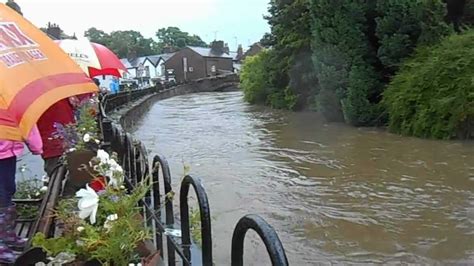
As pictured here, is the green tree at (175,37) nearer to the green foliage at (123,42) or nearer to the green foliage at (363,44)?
the green foliage at (123,42)

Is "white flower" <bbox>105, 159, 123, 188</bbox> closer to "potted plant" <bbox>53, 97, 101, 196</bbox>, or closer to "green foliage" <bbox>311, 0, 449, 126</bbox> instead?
"potted plant" <bbox>53, 97, 101, 196</bbox>

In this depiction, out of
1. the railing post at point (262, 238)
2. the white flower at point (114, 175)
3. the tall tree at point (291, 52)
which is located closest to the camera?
the railing post at point (262, 238)

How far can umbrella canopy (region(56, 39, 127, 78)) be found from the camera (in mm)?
7403

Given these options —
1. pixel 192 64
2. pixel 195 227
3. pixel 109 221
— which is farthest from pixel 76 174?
pixel 192 64

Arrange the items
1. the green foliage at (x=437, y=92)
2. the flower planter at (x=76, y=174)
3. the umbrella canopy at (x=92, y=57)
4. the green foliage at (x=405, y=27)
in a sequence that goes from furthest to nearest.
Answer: the green foliage at (x=405, y=27) < the green foliage at (x=437, y=92) < the umbrella canopy at (x=92, y=57) < the flower planter at (x=76, y=174)

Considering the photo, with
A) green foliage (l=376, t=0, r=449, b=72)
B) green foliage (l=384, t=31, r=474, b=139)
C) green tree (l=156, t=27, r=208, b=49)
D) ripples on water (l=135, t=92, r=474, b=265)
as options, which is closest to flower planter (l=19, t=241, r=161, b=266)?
ripples on water (l=135, t=92, r=474, b=265)

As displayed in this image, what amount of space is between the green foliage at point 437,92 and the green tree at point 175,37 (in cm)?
9330

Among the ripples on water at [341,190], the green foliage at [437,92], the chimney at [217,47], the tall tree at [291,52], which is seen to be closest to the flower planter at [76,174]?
the ripples on water at [341,190]

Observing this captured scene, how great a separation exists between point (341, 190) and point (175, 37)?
4101 inches

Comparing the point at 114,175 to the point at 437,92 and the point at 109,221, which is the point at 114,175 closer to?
the point at 109,221

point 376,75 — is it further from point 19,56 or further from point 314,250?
point 19,56

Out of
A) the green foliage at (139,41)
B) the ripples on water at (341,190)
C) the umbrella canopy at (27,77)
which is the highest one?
the green foliage at (139,41)

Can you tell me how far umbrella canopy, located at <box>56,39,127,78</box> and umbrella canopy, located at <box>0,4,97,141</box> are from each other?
465 cm

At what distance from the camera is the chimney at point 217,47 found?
270 feet
